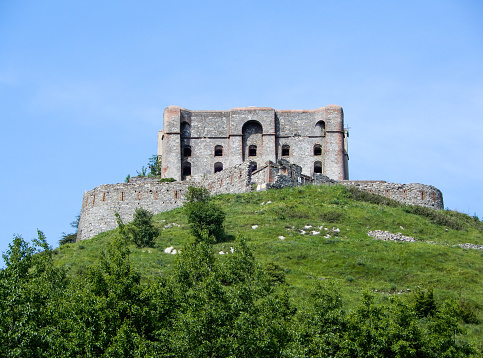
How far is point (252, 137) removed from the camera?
69.4 metres

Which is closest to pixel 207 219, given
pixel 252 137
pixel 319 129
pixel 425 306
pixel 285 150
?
pixel 425 306

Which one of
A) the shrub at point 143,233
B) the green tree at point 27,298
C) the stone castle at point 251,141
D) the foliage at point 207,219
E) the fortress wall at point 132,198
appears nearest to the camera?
the green tree at point 27,298

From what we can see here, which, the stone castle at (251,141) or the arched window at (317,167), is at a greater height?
the stone castle at (251,141)

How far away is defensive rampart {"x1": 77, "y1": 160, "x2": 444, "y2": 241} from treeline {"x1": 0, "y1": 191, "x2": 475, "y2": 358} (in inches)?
1048

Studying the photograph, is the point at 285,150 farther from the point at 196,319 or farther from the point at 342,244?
the point at 196,319

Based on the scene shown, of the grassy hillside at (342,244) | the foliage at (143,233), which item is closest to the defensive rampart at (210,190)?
the grassy hillside at (342,244)

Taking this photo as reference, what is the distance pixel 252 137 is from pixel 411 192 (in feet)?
56.1

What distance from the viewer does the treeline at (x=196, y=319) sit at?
26609 millimetres

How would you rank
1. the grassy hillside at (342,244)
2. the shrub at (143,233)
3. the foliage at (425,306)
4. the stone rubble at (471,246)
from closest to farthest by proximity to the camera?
1. the foliage at (425,306)
2. the grassy hillside at (342,244)
3. the shrub at (143,233)
4. the stone rubble at (471,246)

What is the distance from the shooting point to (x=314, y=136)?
69.1 metres

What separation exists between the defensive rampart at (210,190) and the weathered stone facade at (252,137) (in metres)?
7.06

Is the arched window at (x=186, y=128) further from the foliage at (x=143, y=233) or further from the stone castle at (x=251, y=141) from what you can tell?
the foliage at (x=143, y=233)

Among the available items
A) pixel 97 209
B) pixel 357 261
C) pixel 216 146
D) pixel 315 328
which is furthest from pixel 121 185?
pixel 315 328

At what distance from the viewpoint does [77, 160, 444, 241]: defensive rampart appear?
57.2m
